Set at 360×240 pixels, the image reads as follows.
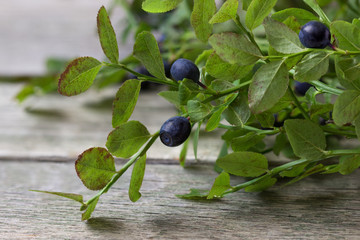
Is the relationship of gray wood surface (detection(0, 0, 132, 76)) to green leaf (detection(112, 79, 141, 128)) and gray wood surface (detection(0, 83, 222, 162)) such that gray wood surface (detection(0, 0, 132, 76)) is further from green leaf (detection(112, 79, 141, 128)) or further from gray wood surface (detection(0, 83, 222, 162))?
green leaf (detection(112, 79, 141, 128))

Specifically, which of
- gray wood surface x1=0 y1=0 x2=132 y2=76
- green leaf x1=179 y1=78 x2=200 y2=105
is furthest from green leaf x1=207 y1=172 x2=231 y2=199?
gray wood surface x1=0 y1=0 x2=132 y2=76

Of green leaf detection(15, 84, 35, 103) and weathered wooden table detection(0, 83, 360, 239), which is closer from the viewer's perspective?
weathered wooden table detection(0, 83, 360, 239)

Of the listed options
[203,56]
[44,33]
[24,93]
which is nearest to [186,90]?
[203,56]

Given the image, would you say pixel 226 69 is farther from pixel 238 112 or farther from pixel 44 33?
pixel 44 33

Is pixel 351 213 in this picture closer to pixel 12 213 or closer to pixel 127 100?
pixel 127 100

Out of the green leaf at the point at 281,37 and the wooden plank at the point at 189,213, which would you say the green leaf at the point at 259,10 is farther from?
the wooden plank at the point at 189,213

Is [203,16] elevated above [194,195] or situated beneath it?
elevated above

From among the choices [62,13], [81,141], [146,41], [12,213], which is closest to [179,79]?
[146,41]
